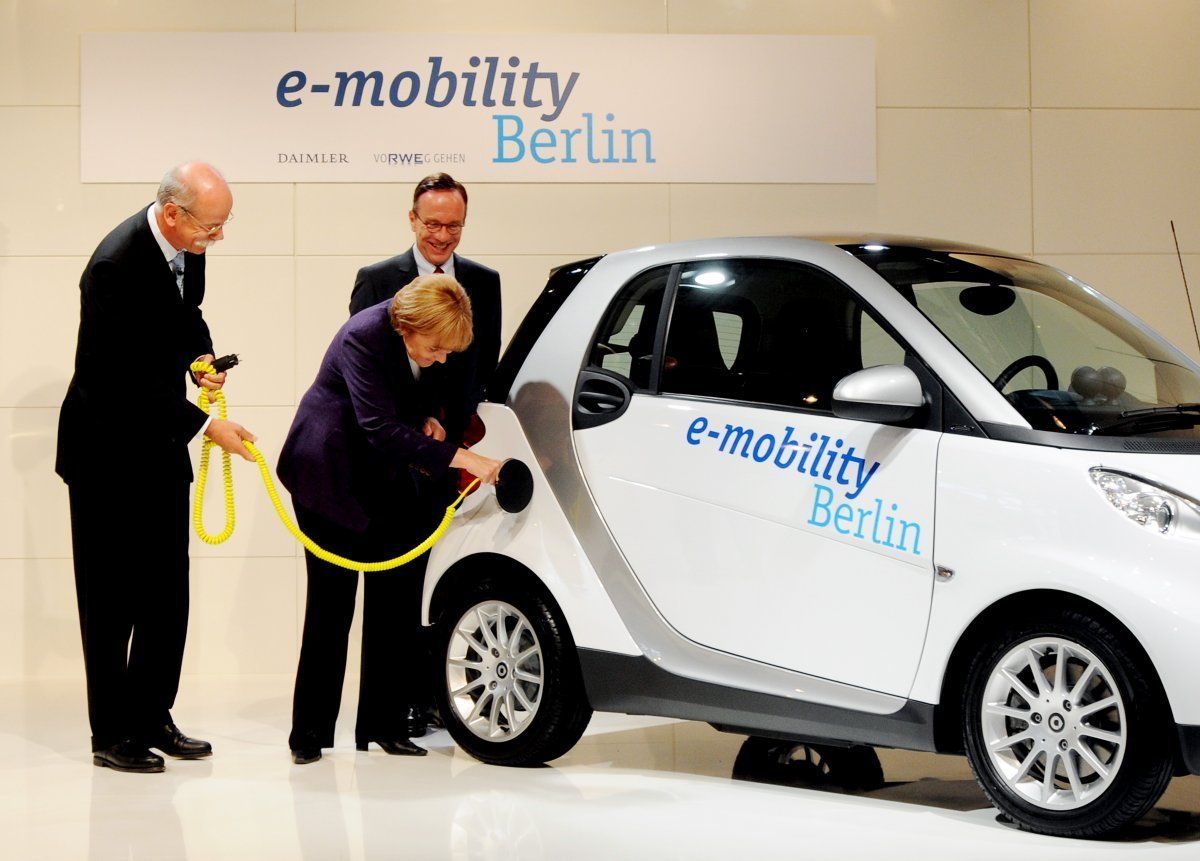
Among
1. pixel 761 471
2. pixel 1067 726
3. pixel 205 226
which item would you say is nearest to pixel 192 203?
pixel 205 226

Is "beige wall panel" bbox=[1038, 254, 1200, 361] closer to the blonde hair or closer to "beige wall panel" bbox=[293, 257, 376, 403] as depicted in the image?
"beige wall panel" bbox=[293, 257, 376, 403]

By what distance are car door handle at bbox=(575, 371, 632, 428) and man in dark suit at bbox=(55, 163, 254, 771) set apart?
1039 millimetres

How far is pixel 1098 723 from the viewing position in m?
3.42

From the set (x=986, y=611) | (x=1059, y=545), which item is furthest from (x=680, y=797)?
(x=1059, y=545)

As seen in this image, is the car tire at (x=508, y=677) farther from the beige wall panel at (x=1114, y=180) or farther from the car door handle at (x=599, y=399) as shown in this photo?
the beige wall panel at (x=1114, y=180)

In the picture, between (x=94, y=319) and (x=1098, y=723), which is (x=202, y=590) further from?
(x=1098, y=723)

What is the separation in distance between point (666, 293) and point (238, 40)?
3.20 m

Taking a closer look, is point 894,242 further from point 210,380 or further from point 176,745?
point 176,745

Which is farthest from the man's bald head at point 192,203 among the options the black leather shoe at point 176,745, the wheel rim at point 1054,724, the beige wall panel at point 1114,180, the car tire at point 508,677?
the beige wall panel at point 1114,180

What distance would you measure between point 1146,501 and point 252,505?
4.34 metres

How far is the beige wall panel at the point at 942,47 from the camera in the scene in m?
6.77

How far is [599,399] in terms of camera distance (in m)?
4.30

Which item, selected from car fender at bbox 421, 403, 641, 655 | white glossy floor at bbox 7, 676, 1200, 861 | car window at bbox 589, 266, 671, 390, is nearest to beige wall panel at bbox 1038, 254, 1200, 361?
white glossy floor at bbox 7, 676, 1200, 861

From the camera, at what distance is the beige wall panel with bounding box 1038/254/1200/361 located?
682cm
